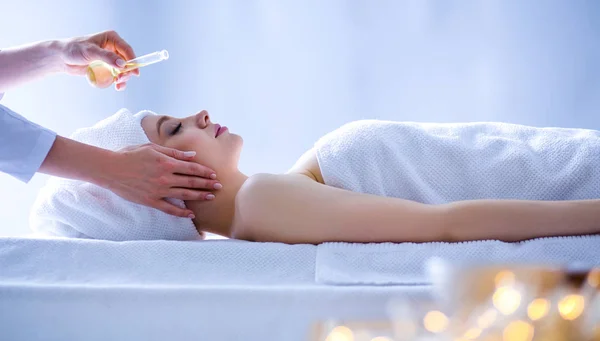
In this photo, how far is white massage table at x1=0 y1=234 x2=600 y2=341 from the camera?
1.00 metres

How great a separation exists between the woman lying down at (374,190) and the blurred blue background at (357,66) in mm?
753

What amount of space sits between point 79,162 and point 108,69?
303mm

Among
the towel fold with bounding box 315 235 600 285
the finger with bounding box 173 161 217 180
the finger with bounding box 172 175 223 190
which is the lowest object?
the towel fold with bounding box 315 235 600 285

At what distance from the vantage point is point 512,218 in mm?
1178

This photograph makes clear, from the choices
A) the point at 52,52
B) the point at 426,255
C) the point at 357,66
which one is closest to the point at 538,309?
the point at 426,255

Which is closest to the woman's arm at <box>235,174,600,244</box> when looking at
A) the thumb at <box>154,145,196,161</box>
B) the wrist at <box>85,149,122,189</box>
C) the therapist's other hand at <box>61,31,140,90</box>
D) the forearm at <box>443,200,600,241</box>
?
the forearm at <box>443,200,600,241</box>

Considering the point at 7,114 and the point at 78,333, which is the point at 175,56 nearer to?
the point at 7,114

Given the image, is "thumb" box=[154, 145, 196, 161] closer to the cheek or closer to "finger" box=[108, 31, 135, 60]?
the cheek

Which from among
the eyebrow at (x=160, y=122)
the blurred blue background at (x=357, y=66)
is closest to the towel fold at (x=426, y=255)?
→ the eyebrow at (x=160, y=122)

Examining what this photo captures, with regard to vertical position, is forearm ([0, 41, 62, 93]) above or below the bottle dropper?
above

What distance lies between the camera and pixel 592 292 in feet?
1.64

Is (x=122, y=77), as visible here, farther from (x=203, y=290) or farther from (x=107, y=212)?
(x=203, y=290)

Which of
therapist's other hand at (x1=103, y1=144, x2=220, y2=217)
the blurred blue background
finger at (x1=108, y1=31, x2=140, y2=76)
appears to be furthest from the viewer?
the blurred blue background

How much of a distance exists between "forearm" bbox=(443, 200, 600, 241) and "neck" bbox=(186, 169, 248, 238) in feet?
1.76
